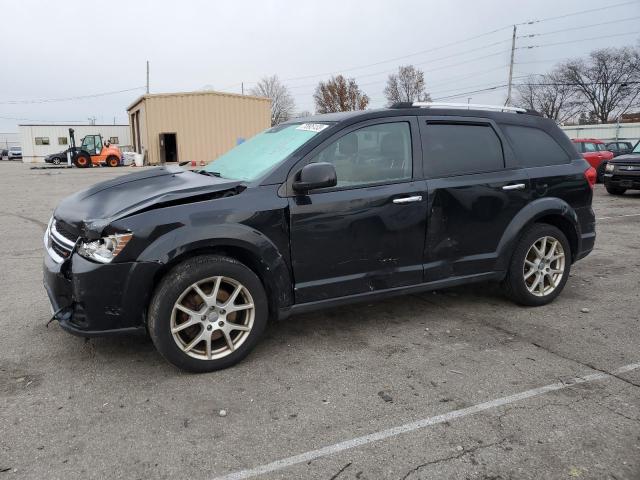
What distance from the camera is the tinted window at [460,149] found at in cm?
418

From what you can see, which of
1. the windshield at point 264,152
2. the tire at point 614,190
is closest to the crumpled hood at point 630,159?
the tire at point 614,190

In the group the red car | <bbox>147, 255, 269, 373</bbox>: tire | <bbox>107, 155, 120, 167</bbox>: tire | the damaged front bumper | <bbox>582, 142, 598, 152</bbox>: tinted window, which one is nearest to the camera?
the damaged front bumper

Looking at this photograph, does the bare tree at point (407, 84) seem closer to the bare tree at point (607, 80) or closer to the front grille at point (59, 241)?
the bare tree at point (607, 80)

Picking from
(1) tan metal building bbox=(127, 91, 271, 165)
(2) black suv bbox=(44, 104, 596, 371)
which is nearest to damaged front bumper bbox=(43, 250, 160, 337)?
(2) black suv bbox=(44, 104, 596, 371)

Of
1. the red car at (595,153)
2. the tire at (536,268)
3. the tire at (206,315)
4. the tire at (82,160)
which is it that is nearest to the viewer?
the tire at (206,315)

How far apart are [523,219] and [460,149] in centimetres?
85

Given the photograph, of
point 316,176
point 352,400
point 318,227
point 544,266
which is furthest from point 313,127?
point 544,266

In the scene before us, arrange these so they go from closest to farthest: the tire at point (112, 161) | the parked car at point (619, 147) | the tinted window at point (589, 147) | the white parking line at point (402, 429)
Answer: the white parking line at point (402, 429), the tinted window at point (589, 147), the parked car at point (619, 147), the tire at point (112, 161)

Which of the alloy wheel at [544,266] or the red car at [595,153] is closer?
the alloy wheel at [544,266]

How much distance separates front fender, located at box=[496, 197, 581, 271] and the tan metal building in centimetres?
3127

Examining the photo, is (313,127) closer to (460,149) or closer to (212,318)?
(460,149)

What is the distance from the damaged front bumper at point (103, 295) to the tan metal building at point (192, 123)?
31.8 meters

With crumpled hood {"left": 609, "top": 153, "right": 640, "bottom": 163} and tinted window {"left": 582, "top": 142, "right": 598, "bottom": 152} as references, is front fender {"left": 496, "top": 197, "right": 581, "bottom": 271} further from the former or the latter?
tinted window {"left": 582, "top": 142, "right": 598, "bottom": 152}

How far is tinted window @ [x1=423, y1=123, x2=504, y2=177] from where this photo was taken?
418 cm
